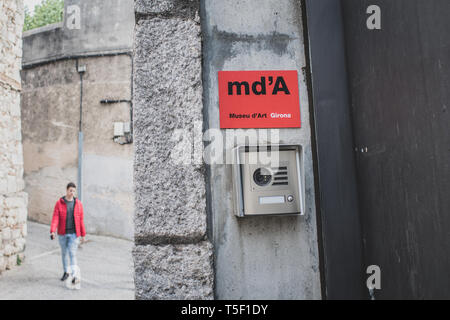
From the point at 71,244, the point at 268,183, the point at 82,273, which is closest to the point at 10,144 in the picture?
the point at 71,244

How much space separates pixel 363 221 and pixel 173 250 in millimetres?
988

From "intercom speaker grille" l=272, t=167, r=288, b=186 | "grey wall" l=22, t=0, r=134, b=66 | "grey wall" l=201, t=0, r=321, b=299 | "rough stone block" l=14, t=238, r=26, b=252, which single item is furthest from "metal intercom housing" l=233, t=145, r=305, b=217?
"grey wall" l=22, t=0, r=134, b=66

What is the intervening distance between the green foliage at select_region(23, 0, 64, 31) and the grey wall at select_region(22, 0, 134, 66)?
5.77 m

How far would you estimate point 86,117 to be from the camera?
33.8ft

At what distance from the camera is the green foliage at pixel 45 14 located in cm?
1572

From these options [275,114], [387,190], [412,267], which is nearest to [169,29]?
[275,114]

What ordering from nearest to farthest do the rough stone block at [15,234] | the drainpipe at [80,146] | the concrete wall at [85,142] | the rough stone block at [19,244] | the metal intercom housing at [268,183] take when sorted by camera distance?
the metal intercom housing at [268,183] < the rough stone block at [15,234] < the rough stone block at [19,244] < the concrete wall at [85,142] < the drainpipe at [80,146]

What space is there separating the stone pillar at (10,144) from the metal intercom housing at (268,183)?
19.5ft

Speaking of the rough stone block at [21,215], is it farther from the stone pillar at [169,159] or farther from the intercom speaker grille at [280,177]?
the intercom speaker grille at [280,177]

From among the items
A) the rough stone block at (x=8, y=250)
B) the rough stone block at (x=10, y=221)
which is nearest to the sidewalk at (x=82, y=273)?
the rough stone block at (x=8, y=250)

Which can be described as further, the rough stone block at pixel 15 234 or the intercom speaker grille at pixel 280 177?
the rough stone block at pixel 15 234

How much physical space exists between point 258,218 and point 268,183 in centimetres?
22
